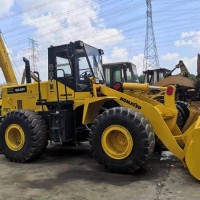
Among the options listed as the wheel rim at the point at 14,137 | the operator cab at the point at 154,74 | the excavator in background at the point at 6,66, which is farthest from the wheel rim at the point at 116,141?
the operator cab at the point at 154,74

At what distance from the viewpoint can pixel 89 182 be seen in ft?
19.9

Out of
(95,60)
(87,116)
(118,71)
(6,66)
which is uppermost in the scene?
(6,66)

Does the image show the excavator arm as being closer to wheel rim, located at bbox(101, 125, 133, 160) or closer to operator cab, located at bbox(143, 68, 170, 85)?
operator cab, located at bbox(143, 68, 170, 85)

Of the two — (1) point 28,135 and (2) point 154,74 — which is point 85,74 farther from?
(2) point 154,74

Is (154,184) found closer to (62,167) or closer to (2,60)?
(62,167)

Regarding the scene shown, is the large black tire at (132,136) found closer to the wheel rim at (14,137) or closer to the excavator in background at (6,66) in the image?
the wheel rim at (14,137)

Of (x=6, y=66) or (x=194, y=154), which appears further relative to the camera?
(x=6, y=66)

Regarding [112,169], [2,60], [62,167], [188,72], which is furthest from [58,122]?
[188,72]

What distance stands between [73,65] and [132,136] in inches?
91.8

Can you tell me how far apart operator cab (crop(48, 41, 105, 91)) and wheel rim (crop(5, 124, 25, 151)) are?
54.1 inches

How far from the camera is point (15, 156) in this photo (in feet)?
26.2

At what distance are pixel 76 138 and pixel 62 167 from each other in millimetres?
942

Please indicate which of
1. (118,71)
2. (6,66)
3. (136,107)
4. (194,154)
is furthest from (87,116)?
(118,71)

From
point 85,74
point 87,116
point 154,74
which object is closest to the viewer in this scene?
point 87,116
